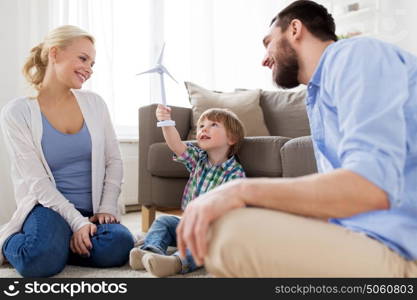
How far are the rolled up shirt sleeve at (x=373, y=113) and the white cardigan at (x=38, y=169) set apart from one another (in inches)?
44.6

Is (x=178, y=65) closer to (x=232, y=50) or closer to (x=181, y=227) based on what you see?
(x=232, y=50)

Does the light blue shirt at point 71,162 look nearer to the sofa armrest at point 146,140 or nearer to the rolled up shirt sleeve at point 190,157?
the rolled up shirt sleeve at point 190,157

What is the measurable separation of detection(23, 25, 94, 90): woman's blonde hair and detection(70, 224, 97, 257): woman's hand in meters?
0.64

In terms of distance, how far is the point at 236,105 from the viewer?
8.79 feet

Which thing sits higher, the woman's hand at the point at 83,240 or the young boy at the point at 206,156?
the young boy at the point at 206,156

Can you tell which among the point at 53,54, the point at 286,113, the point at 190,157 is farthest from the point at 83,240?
the point at 286,113

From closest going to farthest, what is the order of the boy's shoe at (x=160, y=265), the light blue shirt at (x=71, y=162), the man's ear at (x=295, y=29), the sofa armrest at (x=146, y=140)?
the man's ear at (x=295, y=29) < the boy's shoe at (x=160, y=265) < the light blue shirt at (x=71, y=162) < the sofa armrest at (x=146, y=140)

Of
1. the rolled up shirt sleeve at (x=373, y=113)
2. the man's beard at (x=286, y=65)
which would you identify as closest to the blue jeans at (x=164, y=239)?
the man's beard at (x=286, y=65)

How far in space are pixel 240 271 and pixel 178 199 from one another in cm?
161

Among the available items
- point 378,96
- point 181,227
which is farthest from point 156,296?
point 378,96

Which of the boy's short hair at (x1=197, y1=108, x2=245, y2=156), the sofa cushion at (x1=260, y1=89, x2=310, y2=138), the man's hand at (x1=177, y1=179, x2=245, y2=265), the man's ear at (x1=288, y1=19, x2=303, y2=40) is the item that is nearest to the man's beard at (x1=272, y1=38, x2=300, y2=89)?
the man's ear at (x1=288, y1=19, x2=303, y2=40)

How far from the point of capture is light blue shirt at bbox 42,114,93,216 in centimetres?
163

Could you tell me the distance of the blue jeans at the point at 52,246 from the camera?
54.5 inches

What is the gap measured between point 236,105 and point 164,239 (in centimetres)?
128
